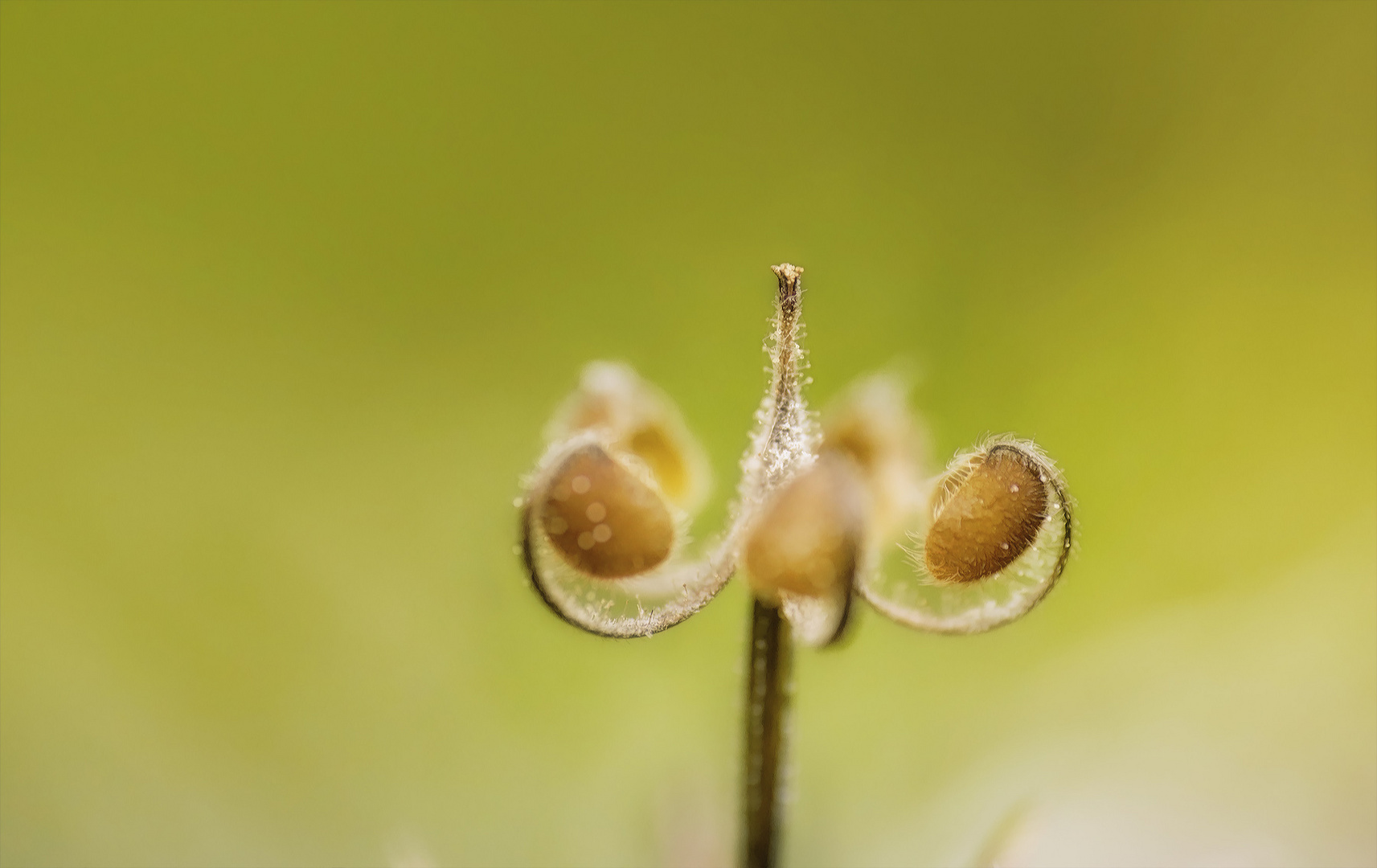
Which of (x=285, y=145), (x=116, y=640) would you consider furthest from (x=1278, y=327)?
(x=116, y=640)

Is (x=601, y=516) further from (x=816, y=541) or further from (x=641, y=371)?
(x=641, y=371)

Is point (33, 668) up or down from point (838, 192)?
down

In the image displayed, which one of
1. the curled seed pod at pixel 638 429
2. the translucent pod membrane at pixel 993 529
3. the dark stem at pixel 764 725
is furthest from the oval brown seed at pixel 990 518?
the curled seed pod at pixel 638 429

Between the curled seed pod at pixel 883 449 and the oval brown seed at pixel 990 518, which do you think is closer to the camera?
the oval brown seed at pixel 990 518

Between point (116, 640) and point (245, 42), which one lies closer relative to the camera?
point (116, 640)

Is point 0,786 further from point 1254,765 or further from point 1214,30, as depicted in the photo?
point 1214,30

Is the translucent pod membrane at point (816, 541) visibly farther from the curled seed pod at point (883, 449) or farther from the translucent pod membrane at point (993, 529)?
the curled seed pod at point (883, 449)
